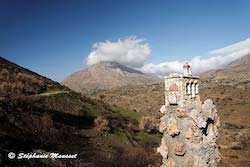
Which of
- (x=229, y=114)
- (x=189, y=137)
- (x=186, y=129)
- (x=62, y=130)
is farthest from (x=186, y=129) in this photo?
(x=229, y=114)

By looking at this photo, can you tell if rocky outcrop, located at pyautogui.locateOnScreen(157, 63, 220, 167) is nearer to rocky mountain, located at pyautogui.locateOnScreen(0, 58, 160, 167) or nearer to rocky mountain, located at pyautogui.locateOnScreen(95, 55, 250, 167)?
rocky mountain, located at pyautogui.locateOnScreen(0, 58, 160, 167)

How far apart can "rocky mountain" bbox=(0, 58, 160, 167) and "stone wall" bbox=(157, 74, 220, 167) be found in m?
13.7

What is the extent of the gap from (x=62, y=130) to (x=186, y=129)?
33.7 meters

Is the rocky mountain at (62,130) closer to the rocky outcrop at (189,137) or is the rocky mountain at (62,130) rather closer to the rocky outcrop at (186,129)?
the rocky outcrop at (189,137)

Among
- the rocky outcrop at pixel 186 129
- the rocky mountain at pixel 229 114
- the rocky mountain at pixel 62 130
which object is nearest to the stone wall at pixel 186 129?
the rocky outcrop at pixel 186 129

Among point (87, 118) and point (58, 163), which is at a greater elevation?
point (87, 118)

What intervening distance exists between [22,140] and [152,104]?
101m

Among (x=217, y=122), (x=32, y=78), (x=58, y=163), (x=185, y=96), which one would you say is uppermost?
(x=32, y=78)

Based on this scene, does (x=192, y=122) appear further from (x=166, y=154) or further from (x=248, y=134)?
(x=248, y=134)

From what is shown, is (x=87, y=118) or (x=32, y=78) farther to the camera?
(x=32, y=78)

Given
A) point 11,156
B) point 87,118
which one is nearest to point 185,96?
point 11,156

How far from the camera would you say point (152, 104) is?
133 meters

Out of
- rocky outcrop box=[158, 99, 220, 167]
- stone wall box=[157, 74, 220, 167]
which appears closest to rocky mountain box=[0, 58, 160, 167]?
rocky outcrop box=[158, 99, 220, 167]

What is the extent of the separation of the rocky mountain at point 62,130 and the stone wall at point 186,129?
13.7m
